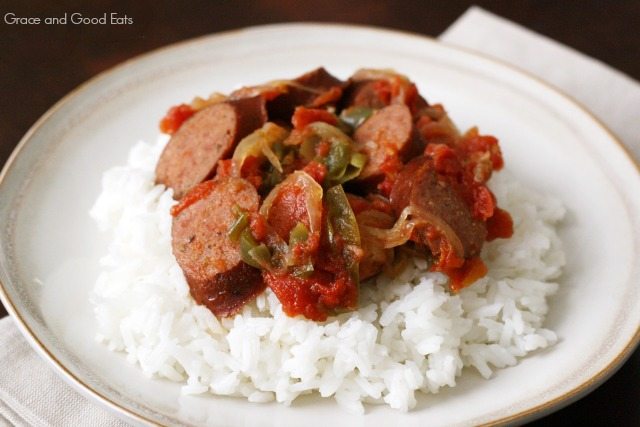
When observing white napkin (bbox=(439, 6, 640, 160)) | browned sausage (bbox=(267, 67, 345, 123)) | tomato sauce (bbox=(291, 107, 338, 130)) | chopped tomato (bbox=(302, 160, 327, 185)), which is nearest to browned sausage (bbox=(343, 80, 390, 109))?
browned sausage (bbox=(267, 67, 345, 123))

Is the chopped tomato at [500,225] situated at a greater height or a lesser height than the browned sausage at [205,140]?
lesser

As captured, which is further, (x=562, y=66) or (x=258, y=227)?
(x=562, y=66)

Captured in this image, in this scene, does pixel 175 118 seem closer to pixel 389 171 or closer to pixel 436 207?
pixel 389 171

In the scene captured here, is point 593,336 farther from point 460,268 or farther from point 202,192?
point 202,192

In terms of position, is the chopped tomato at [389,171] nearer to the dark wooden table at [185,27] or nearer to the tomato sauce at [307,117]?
the tomato sauce at [307,117]

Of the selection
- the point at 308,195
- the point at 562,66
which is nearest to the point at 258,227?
the point at 308,195

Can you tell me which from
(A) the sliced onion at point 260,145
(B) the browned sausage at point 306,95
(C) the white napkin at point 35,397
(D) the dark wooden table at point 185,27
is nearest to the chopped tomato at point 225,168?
(A) the sliced onion at point 260,145
